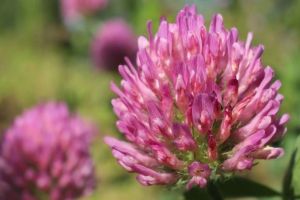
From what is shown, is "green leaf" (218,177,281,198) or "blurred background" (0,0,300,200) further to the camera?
"blurred background" (0,0,300,200)

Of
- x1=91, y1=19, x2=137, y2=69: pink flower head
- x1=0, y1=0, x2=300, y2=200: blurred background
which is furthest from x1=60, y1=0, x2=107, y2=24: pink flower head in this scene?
x1=91, y1=19, x2=137, y2=69: pink flower head

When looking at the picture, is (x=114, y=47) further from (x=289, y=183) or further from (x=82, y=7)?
(x=289, y=183)

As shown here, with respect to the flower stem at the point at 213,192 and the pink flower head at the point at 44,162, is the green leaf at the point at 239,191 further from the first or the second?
the pink flower head at the point at 44,162

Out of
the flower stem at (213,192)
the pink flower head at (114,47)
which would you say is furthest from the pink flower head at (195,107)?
the pink flower head at (114,47)

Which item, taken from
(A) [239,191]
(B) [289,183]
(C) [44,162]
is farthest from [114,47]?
(B) [289,183]

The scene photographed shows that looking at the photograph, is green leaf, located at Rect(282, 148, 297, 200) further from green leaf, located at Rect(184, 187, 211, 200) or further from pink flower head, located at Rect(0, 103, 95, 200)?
pink flower head, located at Rect(0, 103, 95, 200)

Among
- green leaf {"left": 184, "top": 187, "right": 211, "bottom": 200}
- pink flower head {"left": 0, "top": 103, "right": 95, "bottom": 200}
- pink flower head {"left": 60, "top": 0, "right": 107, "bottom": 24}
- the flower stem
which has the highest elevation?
pink flower head {"left": 60, "top": 0, "right": 107, "bottom": 24}
